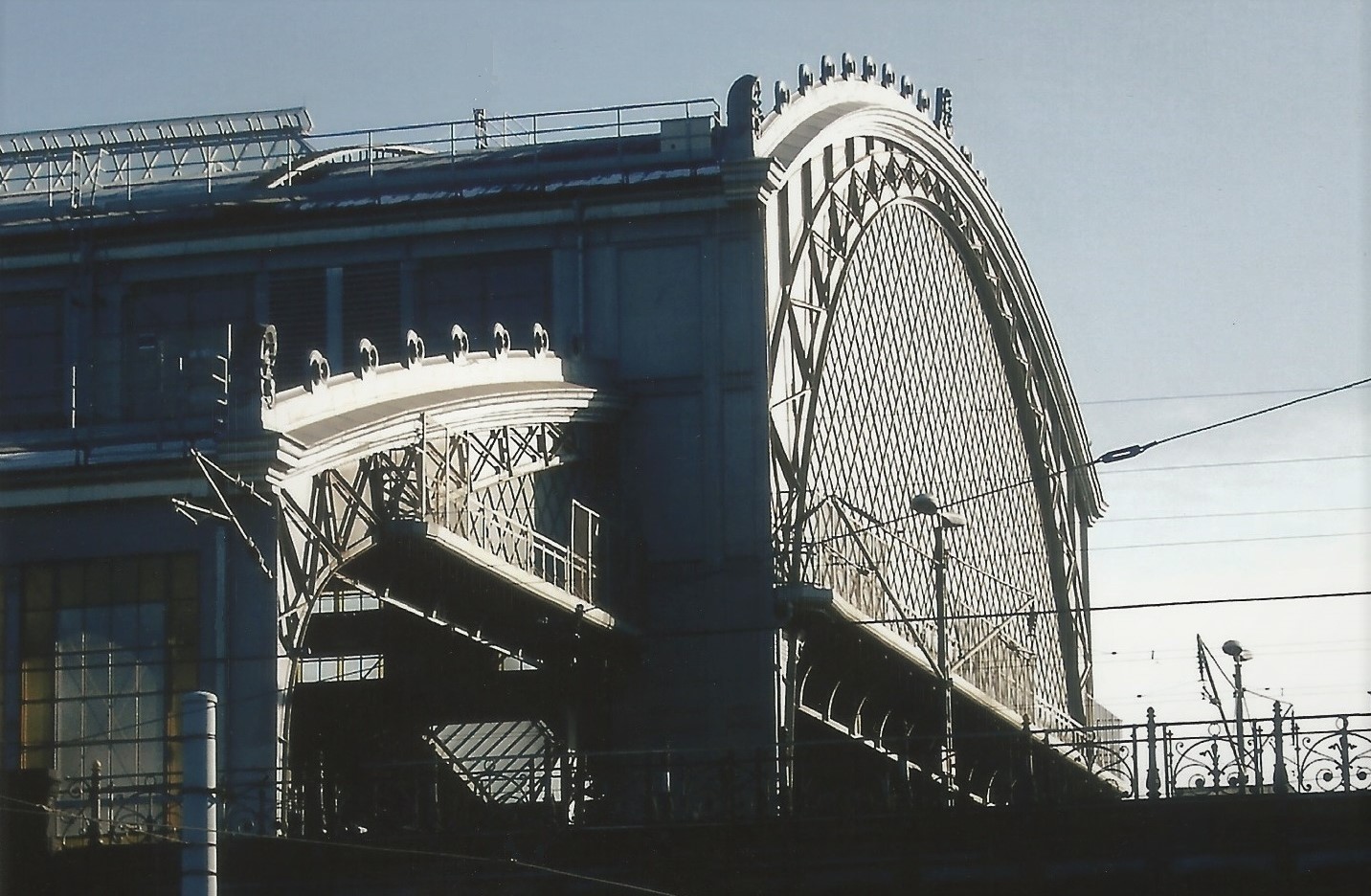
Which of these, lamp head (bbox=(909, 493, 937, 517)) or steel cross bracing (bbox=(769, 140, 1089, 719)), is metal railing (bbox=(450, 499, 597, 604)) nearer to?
steel cross bracing (bbox=(769, 140, 1089, 719))

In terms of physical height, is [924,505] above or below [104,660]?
above

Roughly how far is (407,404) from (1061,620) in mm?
47248

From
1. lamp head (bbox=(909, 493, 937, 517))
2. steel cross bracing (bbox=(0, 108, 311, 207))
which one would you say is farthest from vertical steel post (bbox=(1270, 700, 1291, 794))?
steel cross bracing (bbox=(0, 108, 311, 207))

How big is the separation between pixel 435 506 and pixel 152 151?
66.6 ft

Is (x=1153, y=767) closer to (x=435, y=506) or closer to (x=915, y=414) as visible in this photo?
(x=435, y=506)

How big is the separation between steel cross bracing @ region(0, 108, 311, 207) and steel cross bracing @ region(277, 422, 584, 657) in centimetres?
1330

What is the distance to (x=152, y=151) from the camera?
5519 cm

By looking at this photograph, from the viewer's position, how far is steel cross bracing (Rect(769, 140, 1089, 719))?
51094 millimetres

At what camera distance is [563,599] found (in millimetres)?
41969

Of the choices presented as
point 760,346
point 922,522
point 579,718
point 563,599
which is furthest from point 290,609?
point 922,522

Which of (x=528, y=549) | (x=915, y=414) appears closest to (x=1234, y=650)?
(x=915, y=414)

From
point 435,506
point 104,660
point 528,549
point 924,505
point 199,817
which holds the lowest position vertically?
point 199,817

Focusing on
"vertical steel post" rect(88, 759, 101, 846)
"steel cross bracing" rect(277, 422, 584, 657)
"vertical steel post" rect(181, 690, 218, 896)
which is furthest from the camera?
"steel cross bracing" rect(277, 422, 584, 657)

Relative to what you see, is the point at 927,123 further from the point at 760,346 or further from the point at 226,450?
the point at 226,450
